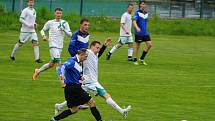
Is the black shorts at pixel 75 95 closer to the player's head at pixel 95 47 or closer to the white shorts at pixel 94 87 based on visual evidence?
the white shorts at pixel 94 87

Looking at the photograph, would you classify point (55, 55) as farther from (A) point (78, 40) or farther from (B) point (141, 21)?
(B) point (141, 21)

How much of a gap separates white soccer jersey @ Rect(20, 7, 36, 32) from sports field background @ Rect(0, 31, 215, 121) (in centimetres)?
124

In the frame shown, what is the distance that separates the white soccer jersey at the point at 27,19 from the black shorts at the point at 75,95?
37.6 feet

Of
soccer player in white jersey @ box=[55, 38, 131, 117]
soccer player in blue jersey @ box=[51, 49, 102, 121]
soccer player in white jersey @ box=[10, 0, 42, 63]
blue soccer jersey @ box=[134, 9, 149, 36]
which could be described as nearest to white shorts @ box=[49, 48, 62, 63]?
soccer player in white jersey @ box=[10, 0, 42, 63]

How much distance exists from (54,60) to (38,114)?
557cm

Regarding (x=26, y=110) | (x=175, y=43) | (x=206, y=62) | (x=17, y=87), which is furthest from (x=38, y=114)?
(x=175, y=43)

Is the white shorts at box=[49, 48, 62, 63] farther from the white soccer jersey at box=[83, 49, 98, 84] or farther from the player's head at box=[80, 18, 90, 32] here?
the white soccer jersey at box=[83, 49, 98, 84]

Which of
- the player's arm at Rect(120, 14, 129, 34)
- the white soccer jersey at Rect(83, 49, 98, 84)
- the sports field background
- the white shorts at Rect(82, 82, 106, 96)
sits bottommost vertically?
the sports field background

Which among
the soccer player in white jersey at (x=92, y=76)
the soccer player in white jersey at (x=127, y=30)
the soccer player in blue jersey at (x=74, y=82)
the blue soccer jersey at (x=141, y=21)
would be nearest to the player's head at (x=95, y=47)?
the soccer player in white jersey at (x=92, y=76)

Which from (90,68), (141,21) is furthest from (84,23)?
(141,21)

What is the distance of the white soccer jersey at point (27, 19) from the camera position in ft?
81.0

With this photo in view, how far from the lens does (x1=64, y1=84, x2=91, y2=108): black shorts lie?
13508 mm

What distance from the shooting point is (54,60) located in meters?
20.5

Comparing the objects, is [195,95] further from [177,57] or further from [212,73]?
[177,57]
